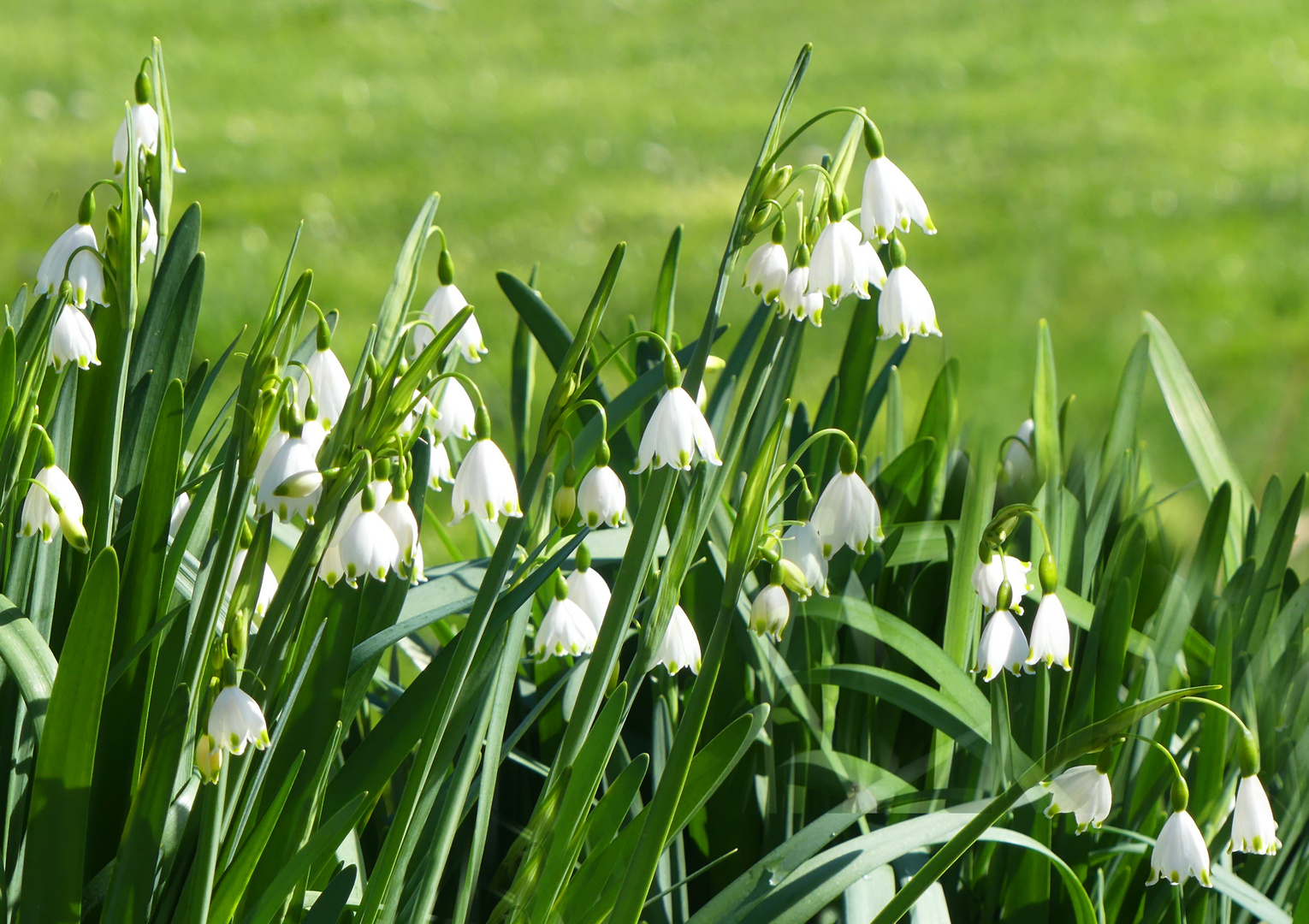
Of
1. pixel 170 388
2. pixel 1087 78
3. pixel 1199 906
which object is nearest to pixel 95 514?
pixel 170 388

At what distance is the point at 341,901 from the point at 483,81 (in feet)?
31.6

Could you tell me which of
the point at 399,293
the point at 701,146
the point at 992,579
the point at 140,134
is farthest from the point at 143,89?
the point at 701,146

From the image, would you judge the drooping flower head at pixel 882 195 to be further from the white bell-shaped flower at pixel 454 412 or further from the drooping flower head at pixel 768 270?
the white bell-shaped flower at pixel 454 412

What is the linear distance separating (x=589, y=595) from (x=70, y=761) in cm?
A: 48

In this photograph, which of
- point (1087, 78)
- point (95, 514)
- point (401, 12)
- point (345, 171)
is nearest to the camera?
point (95, 514)

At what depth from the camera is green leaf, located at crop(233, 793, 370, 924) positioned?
1000 millimetres

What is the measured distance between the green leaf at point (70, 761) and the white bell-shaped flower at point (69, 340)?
0.25m

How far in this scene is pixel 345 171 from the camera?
24.8 feet

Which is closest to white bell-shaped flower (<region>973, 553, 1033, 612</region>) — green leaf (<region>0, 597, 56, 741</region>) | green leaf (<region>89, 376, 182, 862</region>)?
green leaf (<region>89, 376, 182, 862</region>)

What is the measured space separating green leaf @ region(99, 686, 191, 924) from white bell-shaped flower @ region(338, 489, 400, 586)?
0.19m

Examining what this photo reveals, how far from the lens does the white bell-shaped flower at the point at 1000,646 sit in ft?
3.73

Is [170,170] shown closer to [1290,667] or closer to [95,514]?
[95,514]

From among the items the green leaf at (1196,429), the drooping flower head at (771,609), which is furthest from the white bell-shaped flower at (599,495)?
the green leaf at (1196,429)

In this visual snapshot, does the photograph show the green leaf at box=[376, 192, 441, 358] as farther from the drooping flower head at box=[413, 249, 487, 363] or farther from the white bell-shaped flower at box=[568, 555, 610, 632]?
the white bell-shaped flower at box=[568, 555, 610, 632]
